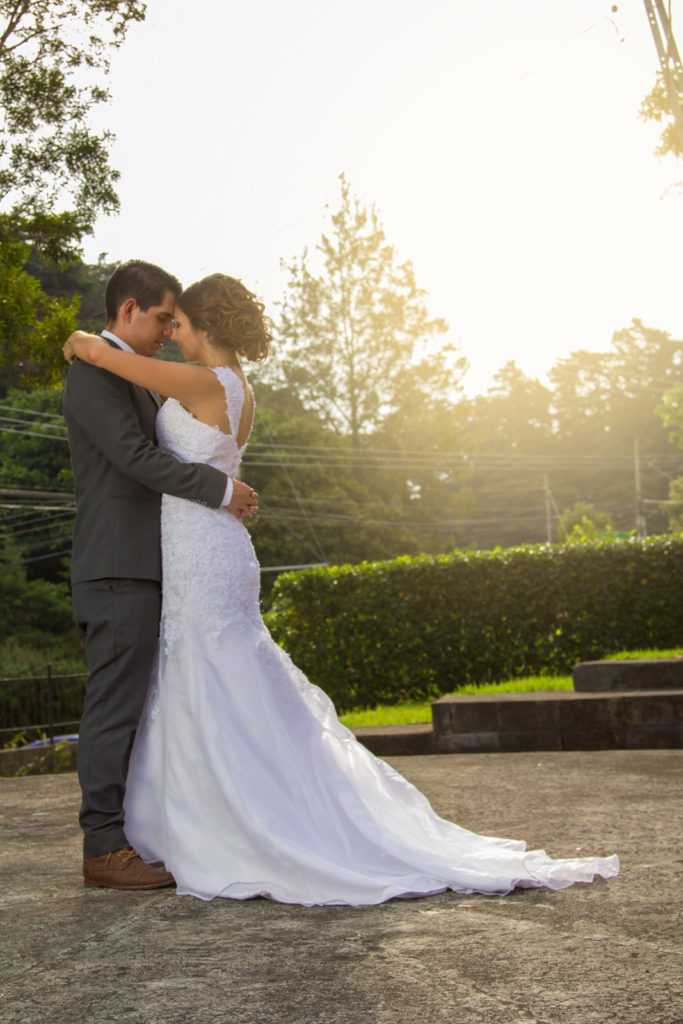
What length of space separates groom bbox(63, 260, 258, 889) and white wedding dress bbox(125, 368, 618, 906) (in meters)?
0.10

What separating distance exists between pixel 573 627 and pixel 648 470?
61.9 m

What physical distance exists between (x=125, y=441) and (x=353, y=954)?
78.0 inches

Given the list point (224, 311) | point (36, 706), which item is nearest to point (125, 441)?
point (224, 311)

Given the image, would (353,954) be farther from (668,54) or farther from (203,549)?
(668,54)

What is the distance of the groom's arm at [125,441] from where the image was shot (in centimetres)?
385

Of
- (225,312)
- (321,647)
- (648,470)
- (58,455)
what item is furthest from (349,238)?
(648,470)

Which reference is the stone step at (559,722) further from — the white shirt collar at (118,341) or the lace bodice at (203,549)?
the white shirt collar at (118,341)

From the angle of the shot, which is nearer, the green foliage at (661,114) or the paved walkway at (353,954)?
the paved walkway at (353,954)

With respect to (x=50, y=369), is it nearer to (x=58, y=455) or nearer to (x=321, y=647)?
(x=321, y=647)

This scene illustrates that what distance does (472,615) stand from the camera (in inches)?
471

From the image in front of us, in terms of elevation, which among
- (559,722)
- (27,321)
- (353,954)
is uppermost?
(27,321)

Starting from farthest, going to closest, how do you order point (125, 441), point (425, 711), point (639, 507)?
point (639, 507) < point (425, 711) < point (125, 441)

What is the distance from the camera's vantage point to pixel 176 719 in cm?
383

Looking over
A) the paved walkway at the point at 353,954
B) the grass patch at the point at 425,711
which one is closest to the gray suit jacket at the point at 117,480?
the paved walkway at the point at 353,954
